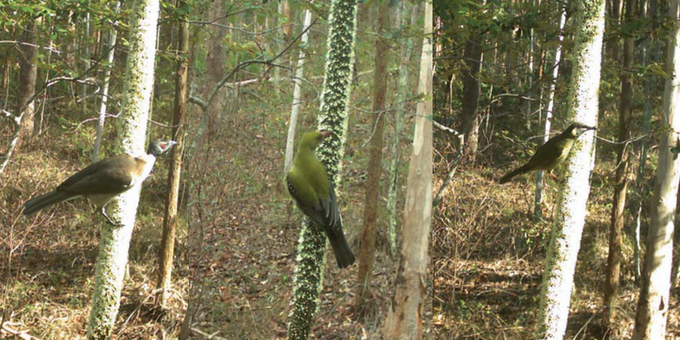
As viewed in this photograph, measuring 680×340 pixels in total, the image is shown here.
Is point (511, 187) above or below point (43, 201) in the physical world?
above

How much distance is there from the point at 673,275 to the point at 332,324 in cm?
692

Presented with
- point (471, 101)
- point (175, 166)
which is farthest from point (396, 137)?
point (175, 166)

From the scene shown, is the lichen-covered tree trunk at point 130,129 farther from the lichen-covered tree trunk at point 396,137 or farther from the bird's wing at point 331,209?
the lichen-covered tree trunk at point 396,137

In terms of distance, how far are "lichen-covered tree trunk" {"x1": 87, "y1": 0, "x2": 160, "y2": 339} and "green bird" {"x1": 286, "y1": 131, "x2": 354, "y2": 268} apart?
99cm

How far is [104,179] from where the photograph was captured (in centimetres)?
292

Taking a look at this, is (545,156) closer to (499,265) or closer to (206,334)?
(206,334)

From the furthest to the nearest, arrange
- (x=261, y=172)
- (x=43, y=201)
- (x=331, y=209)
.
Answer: (x=261, y=172), (x=43, y=201), (x=331, y=209)

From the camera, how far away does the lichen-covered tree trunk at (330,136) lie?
2670 millimetres

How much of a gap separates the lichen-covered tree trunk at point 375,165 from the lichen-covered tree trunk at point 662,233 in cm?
428

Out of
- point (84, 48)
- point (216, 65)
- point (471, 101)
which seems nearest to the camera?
point (216, 65)

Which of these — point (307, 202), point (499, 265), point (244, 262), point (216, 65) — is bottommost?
point (499, 265)

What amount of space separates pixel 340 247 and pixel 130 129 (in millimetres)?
1330

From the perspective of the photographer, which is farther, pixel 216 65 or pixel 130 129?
pixel 216 65

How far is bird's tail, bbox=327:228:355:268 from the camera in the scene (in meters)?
2.69
